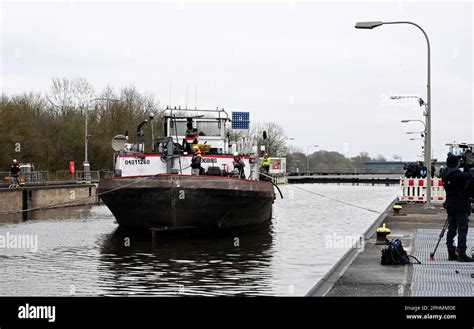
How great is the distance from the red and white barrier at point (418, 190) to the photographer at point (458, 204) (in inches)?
776

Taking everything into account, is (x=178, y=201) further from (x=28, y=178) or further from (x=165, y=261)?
(x=28, y=178)

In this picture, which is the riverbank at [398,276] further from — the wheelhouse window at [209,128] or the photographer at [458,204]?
the wheelhouse window at [209,128]

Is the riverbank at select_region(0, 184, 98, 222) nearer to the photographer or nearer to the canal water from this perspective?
the canal water

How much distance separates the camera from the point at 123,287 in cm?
1358

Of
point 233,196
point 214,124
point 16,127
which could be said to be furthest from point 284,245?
point 16,127

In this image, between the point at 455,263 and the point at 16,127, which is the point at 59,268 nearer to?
the point at 455,263

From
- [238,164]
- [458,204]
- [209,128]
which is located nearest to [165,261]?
[238,164]

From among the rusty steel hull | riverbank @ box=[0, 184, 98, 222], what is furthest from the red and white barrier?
riverbank @ box=[0, 184, 98, 222]

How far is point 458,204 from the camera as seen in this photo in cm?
1317

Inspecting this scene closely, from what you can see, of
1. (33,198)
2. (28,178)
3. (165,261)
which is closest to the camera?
(165,261)

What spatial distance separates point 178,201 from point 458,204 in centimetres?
955

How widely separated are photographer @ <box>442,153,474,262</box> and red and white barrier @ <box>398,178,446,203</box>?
1972cm

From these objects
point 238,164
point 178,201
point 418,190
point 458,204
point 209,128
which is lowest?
point 418,190

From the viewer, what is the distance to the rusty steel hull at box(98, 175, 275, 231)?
68.8ft
